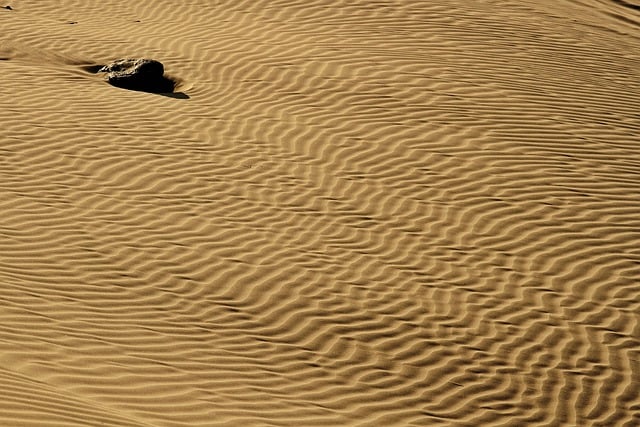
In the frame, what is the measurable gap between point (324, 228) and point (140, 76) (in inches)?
180

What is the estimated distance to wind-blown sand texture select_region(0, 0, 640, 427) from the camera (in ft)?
20.2

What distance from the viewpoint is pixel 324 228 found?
8.42 m

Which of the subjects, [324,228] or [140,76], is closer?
[324,228]

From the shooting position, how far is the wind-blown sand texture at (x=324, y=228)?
242 inches

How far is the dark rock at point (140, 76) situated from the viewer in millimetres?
11633

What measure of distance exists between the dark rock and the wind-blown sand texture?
245mm

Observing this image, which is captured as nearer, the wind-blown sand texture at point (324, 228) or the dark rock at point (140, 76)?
the wind-blown sand texture at point (324, 228)

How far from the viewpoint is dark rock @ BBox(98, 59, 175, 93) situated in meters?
11.6

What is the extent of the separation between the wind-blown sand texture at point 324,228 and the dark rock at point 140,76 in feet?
0.80

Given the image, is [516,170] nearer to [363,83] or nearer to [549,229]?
[549,229]

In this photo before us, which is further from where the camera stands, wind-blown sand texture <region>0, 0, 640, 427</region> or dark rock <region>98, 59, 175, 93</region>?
dark rock <region>98, 59, 175, 93</region>

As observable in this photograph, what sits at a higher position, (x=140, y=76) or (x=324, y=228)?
(x=140, y=76)

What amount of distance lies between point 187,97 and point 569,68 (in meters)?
5.58

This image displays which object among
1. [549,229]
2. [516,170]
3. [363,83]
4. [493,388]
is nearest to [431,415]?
[493,388]
